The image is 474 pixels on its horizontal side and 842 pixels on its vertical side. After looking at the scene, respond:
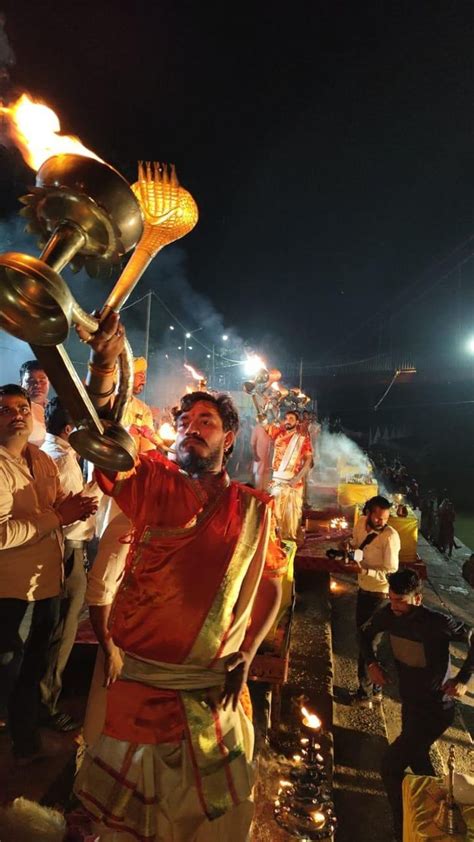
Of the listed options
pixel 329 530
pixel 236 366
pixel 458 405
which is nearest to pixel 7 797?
pixel 329 530

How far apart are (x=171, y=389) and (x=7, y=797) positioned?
101 feet

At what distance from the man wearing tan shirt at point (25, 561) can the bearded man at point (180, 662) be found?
2.83 ft

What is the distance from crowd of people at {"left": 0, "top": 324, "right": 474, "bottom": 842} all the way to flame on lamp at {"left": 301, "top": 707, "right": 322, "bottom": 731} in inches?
34.1

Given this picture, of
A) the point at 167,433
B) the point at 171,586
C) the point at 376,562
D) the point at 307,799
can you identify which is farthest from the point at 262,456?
the point at 171,586

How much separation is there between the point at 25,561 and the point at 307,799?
9.36ft

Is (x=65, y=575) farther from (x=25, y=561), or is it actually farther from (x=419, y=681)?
(x=419, y=681)

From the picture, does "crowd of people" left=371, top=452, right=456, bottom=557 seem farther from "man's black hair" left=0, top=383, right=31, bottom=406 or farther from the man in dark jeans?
"man's black hair" left=0, top=383, right=31, bottom=406

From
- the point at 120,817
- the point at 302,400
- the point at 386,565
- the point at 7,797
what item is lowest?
the point at 7,797

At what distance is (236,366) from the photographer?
44.3 metres

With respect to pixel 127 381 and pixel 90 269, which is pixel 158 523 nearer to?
pixel 127 381

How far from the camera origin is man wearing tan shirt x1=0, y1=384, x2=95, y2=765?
2875 mm

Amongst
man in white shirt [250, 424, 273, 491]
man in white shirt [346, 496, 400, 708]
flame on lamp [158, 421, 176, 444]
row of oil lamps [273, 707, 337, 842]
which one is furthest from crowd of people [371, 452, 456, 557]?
row of oil lamps [273, 707, 337, 842]

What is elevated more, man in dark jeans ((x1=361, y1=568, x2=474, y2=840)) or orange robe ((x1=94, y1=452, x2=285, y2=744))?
orange robe ((x1=94, y1=452, x2=285, y2=744))

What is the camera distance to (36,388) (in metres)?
4.33
